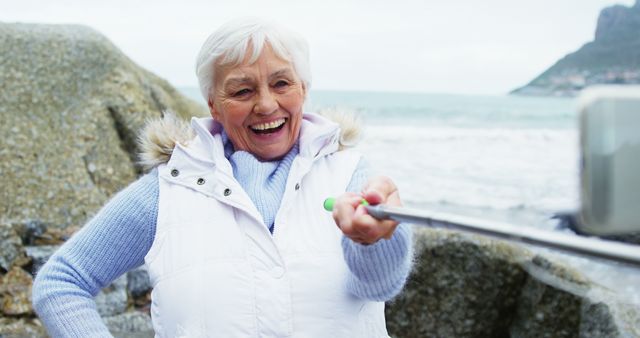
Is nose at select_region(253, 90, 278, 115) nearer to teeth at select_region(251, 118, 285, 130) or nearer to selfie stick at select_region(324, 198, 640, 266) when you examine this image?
teeth at select_region(251, 118, 285, 130)

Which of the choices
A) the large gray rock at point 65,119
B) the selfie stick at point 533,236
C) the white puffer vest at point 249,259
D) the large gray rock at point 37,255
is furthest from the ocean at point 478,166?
the large gray rock at point 37,255

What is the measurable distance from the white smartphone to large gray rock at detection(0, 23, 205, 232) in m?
5.58

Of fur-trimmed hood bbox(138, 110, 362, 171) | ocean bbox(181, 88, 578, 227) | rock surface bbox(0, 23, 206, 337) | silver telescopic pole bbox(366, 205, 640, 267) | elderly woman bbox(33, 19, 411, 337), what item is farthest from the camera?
ocean bbox(181, 88, 578, 227)

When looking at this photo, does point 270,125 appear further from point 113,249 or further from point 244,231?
point 113,249

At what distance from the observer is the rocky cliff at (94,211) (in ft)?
16.5

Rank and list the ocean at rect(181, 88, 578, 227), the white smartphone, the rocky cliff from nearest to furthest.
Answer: the white smartphone → the rocky cliff → the ocean at rect(181, 88, 578, 227)

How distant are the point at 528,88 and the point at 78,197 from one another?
39.3 metres

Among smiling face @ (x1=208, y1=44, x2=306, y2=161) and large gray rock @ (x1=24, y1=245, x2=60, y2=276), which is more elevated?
smiling face @ (x1=208, y1=44, x2=306, y2=161)

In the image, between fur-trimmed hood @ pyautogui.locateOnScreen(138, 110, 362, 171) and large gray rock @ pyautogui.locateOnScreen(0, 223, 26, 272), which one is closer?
fur-trimmed hood @ pyautogui.locateOnScreen(138, 110, 362, 171)

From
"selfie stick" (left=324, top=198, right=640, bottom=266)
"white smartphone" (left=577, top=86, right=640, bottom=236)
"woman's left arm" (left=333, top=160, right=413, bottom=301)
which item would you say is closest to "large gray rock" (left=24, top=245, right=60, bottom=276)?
"woman's left arm" (left=333, top=160, right=413, bottom=301)

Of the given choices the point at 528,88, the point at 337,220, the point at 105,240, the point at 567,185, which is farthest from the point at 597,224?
the point at 528,88

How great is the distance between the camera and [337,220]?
5.78 ft

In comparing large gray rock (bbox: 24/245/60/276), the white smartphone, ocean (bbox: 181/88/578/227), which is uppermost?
the white smartphone

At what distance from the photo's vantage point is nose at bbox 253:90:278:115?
2369mm
